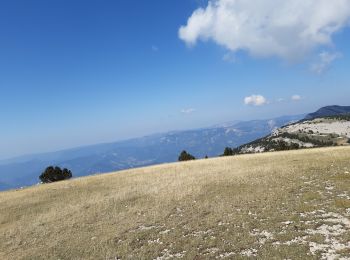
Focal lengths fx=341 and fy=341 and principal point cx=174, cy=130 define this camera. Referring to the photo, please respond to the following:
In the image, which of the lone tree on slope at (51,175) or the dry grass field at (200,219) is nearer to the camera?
the dry grass field at (200,219)

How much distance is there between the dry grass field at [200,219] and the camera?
1503 cm

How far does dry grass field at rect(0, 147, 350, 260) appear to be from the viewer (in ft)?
49.3

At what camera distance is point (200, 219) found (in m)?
19.8

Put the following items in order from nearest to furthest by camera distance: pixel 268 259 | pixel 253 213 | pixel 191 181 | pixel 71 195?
pixel 268 259 < pixel 253 213 < pixel 191 181 < pixel 71 195

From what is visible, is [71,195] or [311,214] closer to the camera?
[311,214]

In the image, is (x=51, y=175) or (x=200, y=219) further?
(x=51, y=175)

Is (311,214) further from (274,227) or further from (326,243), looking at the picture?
(326,243)

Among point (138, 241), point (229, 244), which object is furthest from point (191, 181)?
point (229, 244)

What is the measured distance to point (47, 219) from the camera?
25250 millimetres

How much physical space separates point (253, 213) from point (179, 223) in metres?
4.26

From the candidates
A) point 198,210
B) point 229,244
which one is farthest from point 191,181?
point 229,244

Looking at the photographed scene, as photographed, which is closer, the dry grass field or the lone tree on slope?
the dry grass field

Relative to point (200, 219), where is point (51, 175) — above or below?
above

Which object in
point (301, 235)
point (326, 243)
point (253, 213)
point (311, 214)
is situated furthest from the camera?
point (253, 213)
